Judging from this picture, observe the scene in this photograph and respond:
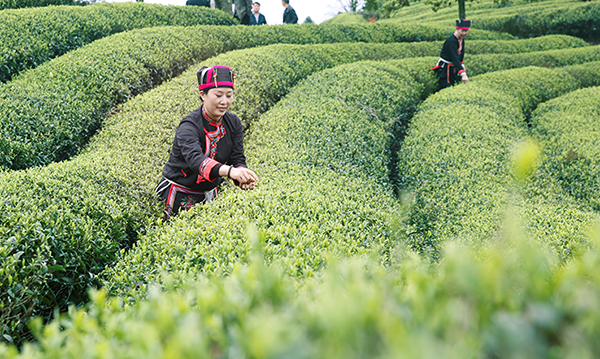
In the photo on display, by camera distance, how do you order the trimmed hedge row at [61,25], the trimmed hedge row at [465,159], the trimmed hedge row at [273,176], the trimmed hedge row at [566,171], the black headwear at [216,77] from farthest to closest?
the trimmed hedge row at [61,25] → the trimmed hedge row at [465,159] → the trimmed hedge row at [566,171] → the black headwear at [216,77] → the trimmed hedge row at [273,176]

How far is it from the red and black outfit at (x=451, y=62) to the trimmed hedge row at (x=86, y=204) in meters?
5.69

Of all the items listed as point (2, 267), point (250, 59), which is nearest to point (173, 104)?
point (250, 59)

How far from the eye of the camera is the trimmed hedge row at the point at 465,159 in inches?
172

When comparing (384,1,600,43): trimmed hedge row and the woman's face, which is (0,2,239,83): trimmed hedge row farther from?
(384,1,600,43): trimmed hedge row

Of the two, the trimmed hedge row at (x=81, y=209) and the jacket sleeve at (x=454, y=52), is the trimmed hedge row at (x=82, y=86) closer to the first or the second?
the trimmed hedge row at (x=81, y=209)

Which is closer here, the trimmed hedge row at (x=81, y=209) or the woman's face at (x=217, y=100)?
the trimmed hedge row at (x=81, y=209)

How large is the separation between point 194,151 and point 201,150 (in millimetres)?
83

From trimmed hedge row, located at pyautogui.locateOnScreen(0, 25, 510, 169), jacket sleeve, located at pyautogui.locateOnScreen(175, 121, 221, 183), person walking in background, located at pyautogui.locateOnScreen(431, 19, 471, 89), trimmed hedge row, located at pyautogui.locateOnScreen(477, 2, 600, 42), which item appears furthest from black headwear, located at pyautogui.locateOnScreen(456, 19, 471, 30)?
trimmed hedge row, located at pyautogui.locateOnScreen(477, 2, 600, 42)

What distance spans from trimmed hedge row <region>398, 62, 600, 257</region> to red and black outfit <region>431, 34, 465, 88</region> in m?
0.59

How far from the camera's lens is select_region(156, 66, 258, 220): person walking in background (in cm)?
383

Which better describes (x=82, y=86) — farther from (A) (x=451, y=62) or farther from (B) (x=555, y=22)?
(B) (x=555, y=22)

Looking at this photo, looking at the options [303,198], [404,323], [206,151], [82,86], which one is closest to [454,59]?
[303,198]

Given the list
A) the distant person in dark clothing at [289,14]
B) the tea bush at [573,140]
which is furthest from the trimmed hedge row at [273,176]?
the distant person in dark clothing at [289,14]

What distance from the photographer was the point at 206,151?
4.30m
